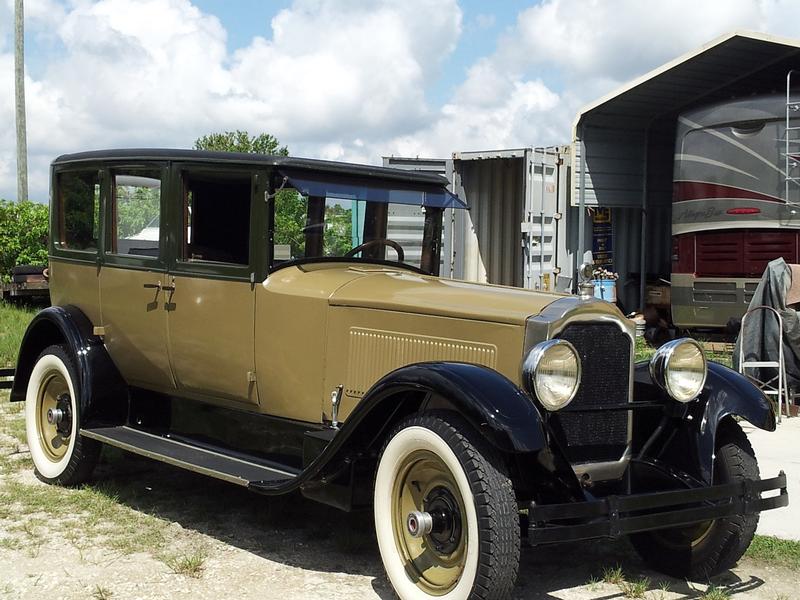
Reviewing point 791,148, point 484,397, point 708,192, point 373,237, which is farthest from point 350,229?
point 708,192

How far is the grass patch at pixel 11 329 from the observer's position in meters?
10.2

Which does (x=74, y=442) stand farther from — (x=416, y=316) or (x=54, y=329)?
(x=416, y=316)

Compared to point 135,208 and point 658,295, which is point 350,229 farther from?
point 658,295

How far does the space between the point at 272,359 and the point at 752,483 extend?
227 centimetres

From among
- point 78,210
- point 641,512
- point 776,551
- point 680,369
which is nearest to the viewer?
point 641,512

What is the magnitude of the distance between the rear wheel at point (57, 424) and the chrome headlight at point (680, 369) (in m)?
3.20

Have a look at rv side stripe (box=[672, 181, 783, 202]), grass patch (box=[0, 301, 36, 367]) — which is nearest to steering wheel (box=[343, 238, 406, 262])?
grass patch (box=[0, 301, 36, 367])

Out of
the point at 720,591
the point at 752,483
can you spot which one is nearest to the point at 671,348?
the point at 752,483

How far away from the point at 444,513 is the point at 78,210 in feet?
11.0

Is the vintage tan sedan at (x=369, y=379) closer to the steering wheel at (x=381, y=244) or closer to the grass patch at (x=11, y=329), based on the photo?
the steering wheel at (x=381, y=244)

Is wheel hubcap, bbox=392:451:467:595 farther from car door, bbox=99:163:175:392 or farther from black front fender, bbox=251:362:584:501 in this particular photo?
car door, bbox=99:163:175:392

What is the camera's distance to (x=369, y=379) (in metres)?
4.46

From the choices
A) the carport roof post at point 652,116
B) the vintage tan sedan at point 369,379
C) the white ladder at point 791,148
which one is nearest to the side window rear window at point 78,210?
the vintage tan sedan at point 369,379

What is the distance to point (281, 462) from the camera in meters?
4.80
